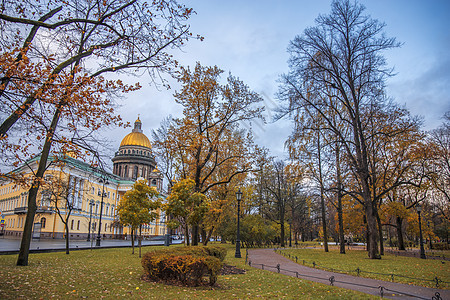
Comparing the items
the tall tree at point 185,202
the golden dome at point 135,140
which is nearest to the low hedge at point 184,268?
the tall tree at point 185,202

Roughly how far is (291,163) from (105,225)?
55635 millimetres

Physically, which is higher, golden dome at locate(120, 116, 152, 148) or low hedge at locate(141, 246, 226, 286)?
golden dome at locate(120, 116, 152, 148)

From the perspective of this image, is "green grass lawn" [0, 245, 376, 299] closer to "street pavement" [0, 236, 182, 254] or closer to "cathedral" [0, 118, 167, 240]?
"street pavement" [0, 236, 182, 254]

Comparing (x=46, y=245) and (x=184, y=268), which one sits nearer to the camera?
(x=184, y=268)

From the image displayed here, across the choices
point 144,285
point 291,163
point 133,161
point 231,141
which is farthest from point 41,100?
point 133,161

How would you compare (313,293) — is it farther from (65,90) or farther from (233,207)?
(233,207)

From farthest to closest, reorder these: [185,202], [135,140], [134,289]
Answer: [135,140]
[185,202]
[134,289]

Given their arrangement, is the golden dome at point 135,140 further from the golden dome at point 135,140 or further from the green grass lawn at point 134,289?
the green grass lawn at point 134,289

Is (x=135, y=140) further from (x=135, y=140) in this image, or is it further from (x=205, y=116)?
(x=205, y=116)

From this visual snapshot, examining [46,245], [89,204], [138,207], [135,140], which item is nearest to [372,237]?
[138,207]

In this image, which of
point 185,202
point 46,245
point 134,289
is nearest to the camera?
point 134,289

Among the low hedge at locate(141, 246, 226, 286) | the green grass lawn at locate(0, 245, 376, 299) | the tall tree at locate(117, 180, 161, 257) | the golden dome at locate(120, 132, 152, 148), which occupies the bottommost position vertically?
the green grass lawn at locate(0, 245, 376, 299)

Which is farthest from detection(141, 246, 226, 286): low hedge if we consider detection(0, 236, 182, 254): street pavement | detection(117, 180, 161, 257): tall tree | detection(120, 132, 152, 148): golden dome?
detection(120, 132, 152, 148): golden dome

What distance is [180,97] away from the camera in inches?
801
